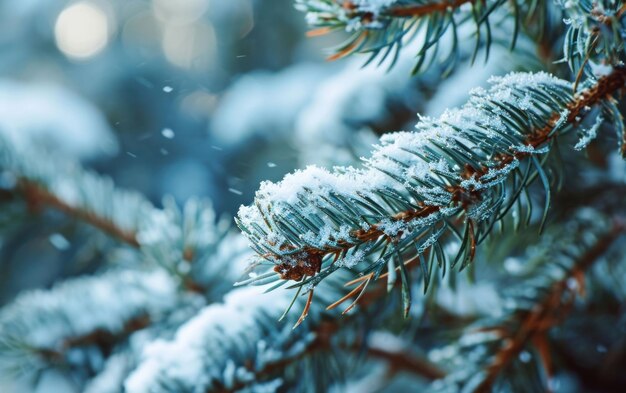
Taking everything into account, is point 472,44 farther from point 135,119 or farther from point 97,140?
point 135,119

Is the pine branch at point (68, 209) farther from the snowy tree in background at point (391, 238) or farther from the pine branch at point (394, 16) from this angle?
the pine branch at point (394, 16)

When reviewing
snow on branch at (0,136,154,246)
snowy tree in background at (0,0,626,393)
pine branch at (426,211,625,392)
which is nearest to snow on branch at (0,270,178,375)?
snowy tree in background at (0,0,626,393)

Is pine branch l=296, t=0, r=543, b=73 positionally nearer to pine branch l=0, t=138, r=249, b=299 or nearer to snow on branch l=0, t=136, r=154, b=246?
pine branch l=0, t=138, r=249, b=299

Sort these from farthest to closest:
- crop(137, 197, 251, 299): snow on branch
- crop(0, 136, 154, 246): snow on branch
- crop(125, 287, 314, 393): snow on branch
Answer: crop(0, 136, 154, 246): snow on branch
crop(137, 197, 251, 299): snow on branch
crop(125, 287, 314, 393): snow on branch

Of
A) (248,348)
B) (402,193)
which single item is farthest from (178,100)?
(402,193)

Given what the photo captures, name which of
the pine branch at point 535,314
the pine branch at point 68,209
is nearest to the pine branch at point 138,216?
the pine branch at point 68,209

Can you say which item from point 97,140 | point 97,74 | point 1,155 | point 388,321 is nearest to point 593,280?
point 388,321
